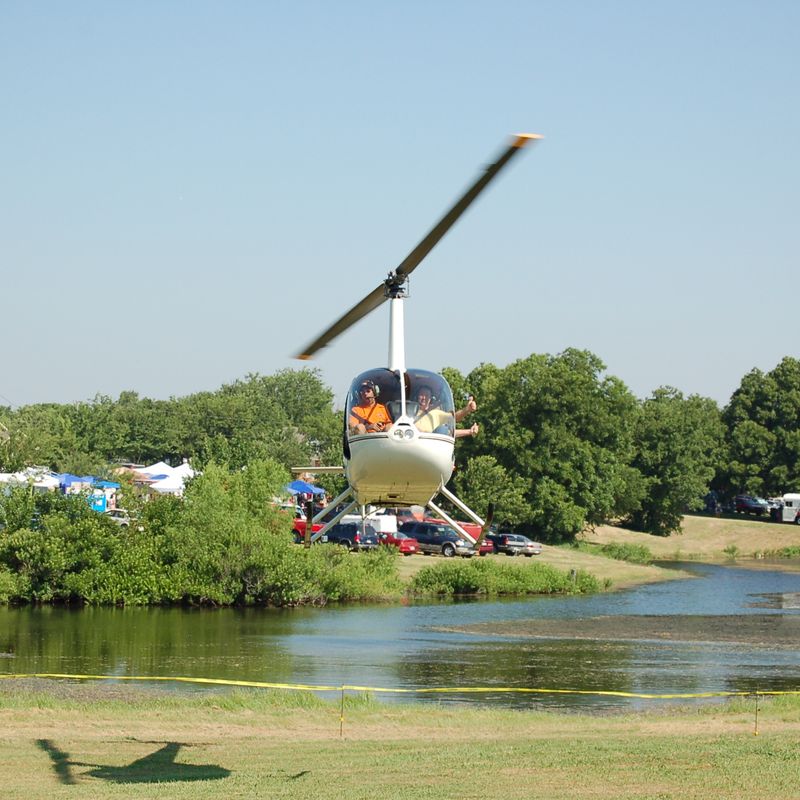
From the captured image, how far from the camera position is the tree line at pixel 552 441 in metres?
69.8

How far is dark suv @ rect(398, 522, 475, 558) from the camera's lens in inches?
2378

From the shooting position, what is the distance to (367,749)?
870 inches

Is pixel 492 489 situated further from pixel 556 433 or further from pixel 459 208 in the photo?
pixel 459 208

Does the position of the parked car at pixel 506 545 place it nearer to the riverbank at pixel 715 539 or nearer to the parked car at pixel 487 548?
the parked car at pixel 487 548

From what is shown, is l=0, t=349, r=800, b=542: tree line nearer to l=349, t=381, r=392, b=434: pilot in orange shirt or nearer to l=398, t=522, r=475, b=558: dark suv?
l=398, t=522, r=475, b=558: dark suv

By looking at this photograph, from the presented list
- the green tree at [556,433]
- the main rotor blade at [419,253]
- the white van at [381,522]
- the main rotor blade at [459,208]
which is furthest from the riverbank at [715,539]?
the main rotor blade at [459,208]

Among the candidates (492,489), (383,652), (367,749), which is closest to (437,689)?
(383,652)

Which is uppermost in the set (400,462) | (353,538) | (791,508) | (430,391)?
Result: (430,391)

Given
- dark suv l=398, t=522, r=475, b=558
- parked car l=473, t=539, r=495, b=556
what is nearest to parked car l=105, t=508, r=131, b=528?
dark suv l=398, t=522, r=475, b=558

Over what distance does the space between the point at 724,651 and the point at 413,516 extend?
29.4 m

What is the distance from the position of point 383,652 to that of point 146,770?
1584cm

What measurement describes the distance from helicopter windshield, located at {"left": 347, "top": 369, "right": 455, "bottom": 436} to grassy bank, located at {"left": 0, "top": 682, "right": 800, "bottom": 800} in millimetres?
5571

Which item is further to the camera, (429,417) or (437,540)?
(437,540)

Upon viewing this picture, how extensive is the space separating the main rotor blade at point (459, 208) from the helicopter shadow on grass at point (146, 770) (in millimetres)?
9234
